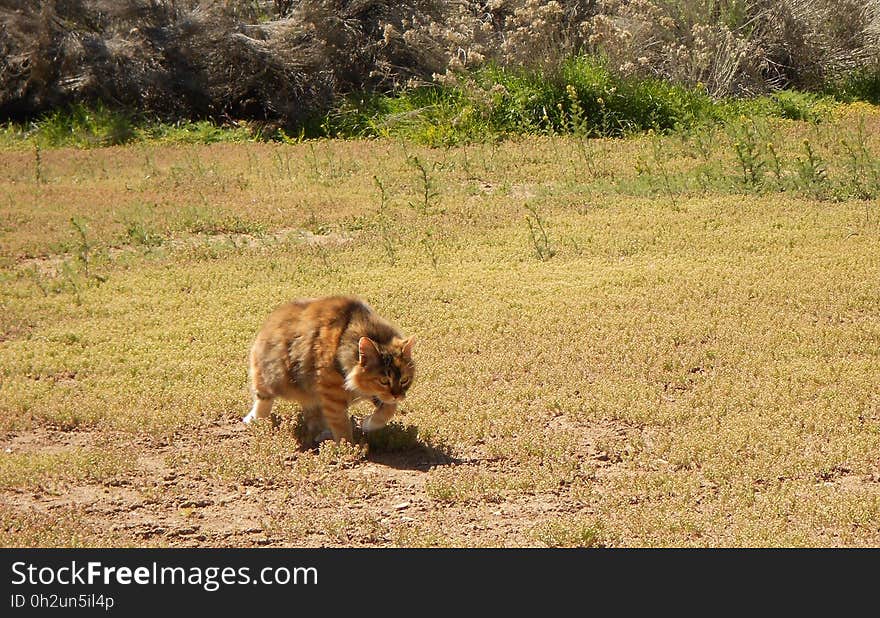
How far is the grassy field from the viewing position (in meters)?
6.13

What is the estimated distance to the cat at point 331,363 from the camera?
6.58 m

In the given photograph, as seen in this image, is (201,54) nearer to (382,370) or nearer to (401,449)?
(401,449)

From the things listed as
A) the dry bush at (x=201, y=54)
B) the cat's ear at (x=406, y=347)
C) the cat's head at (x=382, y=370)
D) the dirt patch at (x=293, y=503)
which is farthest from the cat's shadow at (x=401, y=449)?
the dry bush at (x=201, y=54)

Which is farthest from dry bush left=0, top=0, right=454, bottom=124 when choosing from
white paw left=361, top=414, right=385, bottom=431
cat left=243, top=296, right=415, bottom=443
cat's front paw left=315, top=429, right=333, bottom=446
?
white paw left=361, top=414, right=385, bottom=431

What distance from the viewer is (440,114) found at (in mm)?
17406

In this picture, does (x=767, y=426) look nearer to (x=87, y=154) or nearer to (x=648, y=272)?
(x=648, y=272)

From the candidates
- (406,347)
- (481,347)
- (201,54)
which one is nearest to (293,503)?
(406,347)

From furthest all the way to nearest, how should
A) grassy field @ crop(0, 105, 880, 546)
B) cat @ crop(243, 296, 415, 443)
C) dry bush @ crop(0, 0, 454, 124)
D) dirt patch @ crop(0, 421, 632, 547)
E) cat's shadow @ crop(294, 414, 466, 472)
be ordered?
dry bush @ crop(0, 0, 454, 124) < cat's shadow @ crop(294, 414, 466, 472) < cat @ crop(243, 296, 415, 443) < grassy field @ crop(0, 105, 880, 546) < dirt patch @ crop(0, 421, 632, 547)

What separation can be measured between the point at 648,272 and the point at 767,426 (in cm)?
345

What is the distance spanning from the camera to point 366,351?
6492 mm

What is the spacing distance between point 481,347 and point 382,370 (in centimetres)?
230

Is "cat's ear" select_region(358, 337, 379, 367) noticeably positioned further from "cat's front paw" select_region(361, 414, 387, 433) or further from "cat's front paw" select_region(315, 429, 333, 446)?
"cat's front paw" select_region(315, 429, 333, 446)

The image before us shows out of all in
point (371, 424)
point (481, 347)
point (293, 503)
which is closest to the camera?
point (293, 503)

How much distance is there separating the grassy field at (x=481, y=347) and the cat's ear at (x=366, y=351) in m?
0.68
